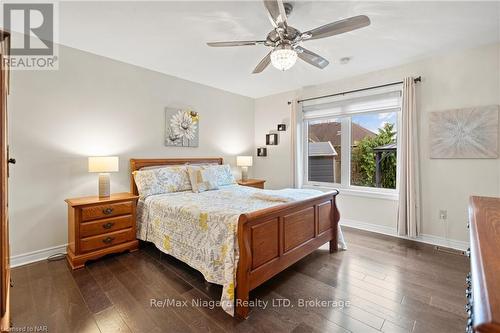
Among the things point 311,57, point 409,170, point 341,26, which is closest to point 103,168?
point 311,57

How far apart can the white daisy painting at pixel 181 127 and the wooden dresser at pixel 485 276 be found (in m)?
3.65

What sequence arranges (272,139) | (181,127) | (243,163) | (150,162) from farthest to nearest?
(272,139), (243,163), (181,127), (150,162)

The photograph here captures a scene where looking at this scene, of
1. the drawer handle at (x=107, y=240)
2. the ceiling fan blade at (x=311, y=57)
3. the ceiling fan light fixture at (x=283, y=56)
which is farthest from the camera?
the drawer handle at (x=107, y=240)

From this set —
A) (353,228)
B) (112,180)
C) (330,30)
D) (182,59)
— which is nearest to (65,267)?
(112,180)

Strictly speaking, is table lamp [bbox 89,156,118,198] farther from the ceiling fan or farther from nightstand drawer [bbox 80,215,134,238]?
the ceiling fan

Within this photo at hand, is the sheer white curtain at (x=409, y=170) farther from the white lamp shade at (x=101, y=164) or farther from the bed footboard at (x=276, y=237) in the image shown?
the white lamp shade at (x=101, y=164)

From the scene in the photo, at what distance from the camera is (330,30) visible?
1.89 meters

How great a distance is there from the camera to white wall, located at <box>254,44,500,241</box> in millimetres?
2768

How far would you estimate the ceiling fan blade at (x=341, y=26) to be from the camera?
172cm

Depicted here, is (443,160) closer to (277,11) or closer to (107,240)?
(277,11)

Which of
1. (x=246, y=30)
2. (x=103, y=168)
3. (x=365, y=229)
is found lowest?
(x=365, y=229)

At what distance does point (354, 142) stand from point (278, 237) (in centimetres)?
263

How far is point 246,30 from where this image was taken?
242 cm

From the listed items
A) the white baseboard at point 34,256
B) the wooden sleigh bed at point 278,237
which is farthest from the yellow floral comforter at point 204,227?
the white baseboard at point 34,256
